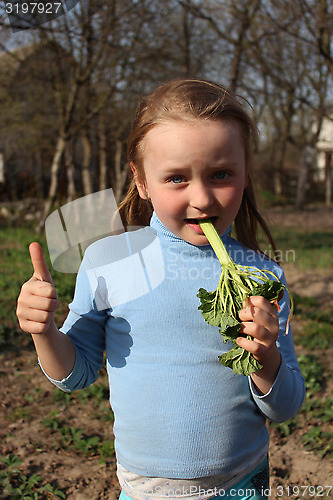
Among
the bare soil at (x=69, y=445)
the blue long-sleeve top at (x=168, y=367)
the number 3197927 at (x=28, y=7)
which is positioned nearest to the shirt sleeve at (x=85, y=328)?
the blue long-sleeve top at (x=168, y=367)

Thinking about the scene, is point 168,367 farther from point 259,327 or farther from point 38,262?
point 38,262

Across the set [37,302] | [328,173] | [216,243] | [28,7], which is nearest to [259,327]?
[216,243]

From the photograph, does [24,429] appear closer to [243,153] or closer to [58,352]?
[58,352]

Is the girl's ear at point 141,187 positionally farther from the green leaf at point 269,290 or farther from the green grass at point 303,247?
the green grass at point 303,247

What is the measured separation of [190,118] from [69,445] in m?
2.16

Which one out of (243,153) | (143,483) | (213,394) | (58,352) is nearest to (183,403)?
(213,394)

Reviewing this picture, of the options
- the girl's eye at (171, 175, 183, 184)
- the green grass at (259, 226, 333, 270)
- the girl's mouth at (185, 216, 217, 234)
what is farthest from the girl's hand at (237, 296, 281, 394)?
the green grass at (259, 226, 333, 270)

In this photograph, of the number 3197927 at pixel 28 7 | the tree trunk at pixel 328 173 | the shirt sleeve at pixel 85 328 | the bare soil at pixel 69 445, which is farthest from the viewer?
the tree trunk at pixel 328 173

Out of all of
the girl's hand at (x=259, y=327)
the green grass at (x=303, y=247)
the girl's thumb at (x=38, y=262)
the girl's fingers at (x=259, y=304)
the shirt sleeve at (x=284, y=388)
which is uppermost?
the girl's thumb at (x=38, y=262)

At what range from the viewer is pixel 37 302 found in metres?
1.17

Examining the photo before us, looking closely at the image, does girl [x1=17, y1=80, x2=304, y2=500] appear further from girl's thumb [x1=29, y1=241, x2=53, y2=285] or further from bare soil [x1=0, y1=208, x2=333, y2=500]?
bare soil [x1=0, y1=208, x2=333, y2=500]

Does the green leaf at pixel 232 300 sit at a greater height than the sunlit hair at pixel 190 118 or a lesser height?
lesser

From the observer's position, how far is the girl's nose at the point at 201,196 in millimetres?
1173

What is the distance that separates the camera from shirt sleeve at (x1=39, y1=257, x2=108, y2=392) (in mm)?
1364
